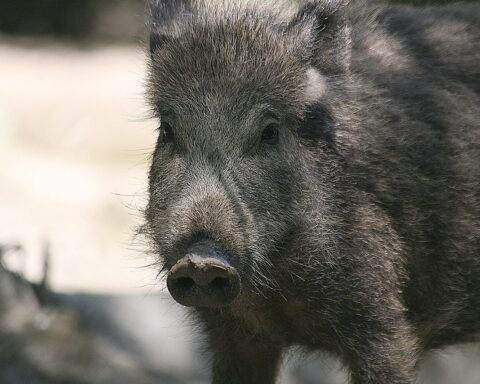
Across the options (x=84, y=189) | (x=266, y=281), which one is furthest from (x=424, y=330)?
(x=84, y=189)

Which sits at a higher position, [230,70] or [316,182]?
[230,70]

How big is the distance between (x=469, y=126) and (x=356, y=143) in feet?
2.43

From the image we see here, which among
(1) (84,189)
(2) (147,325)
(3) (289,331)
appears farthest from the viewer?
(1) (84,189)

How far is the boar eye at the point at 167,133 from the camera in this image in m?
4.48

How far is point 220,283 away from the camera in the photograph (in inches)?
152

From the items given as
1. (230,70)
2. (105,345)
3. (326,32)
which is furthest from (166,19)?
(105,345)

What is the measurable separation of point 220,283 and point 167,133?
2.98 feet

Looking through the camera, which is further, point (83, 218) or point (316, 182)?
point (83, 218)

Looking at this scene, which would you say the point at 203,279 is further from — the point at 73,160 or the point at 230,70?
the point at 73,160

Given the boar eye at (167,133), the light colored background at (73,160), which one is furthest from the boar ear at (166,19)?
the light colored background at (73,160)

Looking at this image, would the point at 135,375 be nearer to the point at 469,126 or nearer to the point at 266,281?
the point at 266,281

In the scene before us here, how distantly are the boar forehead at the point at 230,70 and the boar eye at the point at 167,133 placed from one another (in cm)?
8

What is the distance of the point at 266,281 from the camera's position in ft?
14.7

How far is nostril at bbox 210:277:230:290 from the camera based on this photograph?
3844mm
